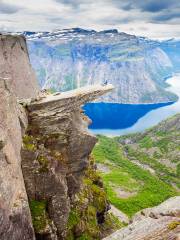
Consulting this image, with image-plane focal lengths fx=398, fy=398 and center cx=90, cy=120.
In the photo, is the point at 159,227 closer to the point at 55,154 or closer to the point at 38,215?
the point at 38,215

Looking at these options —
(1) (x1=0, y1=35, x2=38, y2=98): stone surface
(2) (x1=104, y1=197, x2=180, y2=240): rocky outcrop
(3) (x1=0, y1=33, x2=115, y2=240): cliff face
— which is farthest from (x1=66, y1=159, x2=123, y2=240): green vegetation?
(1) (x1=0, y1=35, x2=38, y2=98): stone surface

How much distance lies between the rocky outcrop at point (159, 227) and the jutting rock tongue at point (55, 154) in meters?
6.65

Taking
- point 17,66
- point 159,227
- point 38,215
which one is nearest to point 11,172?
point 38,215

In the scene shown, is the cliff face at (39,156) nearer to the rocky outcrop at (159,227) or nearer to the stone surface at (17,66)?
the stone surface at (17,66)

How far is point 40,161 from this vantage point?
3772 cm

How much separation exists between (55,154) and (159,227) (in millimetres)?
14605

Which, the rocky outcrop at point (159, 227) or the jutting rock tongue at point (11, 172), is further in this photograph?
the rocky outcrop at point (159, 227)

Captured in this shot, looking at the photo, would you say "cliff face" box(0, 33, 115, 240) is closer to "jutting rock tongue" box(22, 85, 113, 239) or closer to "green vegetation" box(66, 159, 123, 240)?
"jutting rock tongue" box(22, 85, 113, 239)

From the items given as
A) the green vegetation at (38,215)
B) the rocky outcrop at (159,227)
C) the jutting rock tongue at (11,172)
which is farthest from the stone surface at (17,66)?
the rocky outcrop at (159,227)

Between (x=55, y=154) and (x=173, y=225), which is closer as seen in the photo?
(x=173, y=225)

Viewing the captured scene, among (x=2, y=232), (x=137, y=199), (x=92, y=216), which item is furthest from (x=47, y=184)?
(x=137, y=199)

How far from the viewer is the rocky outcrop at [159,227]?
28.4 metres

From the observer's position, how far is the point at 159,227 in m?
30.8

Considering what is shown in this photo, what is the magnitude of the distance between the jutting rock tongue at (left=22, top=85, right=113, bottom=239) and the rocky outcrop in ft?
21.8
